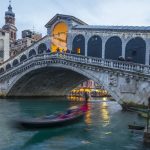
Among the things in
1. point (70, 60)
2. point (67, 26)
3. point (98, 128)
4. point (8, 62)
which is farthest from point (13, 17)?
point (98, 128)

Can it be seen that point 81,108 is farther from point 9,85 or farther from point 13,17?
point 13,17

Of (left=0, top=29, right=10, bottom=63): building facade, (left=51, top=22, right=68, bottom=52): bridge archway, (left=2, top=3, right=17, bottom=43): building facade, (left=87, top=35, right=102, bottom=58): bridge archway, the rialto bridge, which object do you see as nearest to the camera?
the rialto bridge

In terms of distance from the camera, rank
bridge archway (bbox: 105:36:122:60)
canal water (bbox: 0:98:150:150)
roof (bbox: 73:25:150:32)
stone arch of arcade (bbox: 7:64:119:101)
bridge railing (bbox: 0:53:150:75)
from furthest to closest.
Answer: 1. stone arch of arcade (bbox: 7:64:119:101)
2. bridge archway (bbox: 105:36:122:60)
3. roof (bbox: 73:25:150:32)
4. bridge railing (bbox: 0:53:150:75)
5. canal water (bbox: 0:98:150:150)

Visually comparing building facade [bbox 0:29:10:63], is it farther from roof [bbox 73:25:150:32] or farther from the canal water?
the canal water

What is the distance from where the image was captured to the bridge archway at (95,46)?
93.9 feet

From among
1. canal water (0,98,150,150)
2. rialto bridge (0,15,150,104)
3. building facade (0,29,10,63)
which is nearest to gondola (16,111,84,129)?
canal water (0,98,150,150)

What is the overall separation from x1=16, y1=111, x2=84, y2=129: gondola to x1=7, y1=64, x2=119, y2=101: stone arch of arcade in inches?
421

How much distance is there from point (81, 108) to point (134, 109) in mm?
3951

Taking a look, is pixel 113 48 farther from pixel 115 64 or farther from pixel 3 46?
pixel 3 46

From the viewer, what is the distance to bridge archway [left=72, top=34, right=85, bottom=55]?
30047 mm

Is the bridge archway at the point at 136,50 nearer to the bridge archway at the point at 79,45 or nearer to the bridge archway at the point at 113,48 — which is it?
the bridge archway at the point at 113,48

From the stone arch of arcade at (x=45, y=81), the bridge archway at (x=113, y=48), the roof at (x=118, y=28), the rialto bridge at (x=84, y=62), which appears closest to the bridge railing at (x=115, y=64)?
the rialto bridge at (x=84, y=62)

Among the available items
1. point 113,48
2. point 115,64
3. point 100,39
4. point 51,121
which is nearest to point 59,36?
point 100,39

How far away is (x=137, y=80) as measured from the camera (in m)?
22.3
